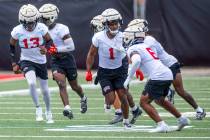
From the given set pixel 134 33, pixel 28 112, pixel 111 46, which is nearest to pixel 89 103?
pixel 28 112

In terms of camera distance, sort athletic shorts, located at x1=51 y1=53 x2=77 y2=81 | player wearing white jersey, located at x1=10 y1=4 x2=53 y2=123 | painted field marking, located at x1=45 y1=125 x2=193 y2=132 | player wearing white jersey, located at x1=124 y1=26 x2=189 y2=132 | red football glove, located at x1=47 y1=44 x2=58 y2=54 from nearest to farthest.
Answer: player wearing white jersey, located at x1=124 y1=26 x2=189 y2=132 → painted field marking, located at x1=45 y1=125 x2=193 y2=132 → player wearing white jersey, located at x1=10 y1=4 x2=53 y2=123 → red football glove, located at x1=47 y1=44 x2=58 y2=54 → athletic shorts, located at x1=51 y1=53 x2=77 y2=81

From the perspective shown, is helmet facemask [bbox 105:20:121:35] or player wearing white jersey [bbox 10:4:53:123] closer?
helmet facemask [bbox 105:20:121:35]

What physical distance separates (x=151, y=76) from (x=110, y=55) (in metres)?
1.72

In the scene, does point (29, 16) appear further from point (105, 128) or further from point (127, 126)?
point (127, 126)

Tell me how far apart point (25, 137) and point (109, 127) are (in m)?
1.88

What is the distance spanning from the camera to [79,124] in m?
16.1

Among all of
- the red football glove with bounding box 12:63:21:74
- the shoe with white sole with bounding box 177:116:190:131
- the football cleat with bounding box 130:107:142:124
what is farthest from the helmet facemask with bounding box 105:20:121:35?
the shoe with white sole with bounding box 177:116:190:131

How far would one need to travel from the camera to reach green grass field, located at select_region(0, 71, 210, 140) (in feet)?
46.3

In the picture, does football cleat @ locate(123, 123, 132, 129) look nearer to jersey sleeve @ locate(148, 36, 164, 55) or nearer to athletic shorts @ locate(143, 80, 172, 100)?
athletic shorts @ locate(143, 80, 172, 100)

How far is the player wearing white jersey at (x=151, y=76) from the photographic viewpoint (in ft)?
47.5

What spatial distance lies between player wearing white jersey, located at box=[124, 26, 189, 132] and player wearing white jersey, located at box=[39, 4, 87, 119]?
2.65 m

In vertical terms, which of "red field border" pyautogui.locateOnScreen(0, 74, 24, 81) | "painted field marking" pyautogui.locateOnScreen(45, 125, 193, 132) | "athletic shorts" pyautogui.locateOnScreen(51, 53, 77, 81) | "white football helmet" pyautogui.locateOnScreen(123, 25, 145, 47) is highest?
"white football helmet" pyautogui.locateOnScreen(123, 25, 145, 47)

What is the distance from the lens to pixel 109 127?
15.5m

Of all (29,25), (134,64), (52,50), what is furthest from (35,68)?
(134,64)
